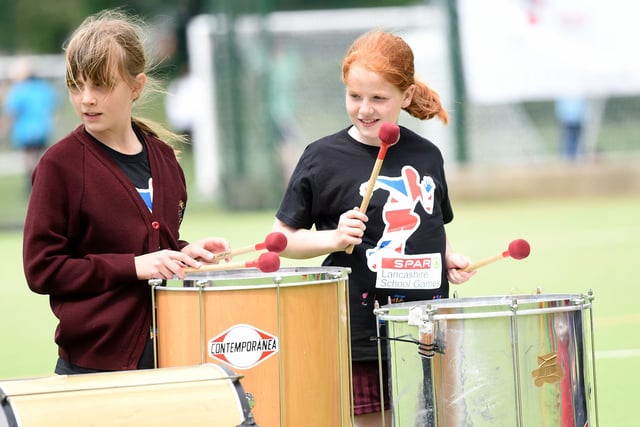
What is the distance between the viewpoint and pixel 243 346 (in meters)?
3.51

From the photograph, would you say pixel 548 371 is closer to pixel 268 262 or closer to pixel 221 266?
pixel 268 262

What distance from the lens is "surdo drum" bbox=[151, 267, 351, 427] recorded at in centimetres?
351

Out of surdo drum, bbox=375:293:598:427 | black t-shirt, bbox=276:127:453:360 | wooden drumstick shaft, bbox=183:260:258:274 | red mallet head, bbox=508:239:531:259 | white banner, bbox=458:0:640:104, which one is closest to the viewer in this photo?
surdo drum, bbox=375:293:598:427

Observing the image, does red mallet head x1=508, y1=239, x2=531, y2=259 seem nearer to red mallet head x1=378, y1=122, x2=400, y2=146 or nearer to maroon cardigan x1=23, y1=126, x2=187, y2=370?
red mallet head x1=378, y1=122, x2=400, y2=146

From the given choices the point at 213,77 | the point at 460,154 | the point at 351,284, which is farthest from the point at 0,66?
the point at 351,284

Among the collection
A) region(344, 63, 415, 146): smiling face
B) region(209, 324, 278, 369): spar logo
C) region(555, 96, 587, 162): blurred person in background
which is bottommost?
region(209, 324, 278, 369): spar logo

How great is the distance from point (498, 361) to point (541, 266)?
252 inches

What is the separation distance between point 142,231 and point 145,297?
0.20 metres

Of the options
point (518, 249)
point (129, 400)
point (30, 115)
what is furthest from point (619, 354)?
point (30, 115)

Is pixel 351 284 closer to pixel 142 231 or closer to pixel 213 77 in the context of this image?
pixel 142 231

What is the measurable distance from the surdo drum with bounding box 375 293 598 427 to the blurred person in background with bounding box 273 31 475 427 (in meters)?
0.55

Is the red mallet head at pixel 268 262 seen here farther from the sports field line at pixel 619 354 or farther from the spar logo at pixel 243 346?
the sports field line at pixel 619 354

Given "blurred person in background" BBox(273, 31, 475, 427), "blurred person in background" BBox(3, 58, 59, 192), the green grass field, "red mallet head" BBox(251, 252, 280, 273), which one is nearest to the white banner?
the green grass field

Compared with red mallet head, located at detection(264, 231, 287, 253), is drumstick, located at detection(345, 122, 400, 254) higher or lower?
higher
